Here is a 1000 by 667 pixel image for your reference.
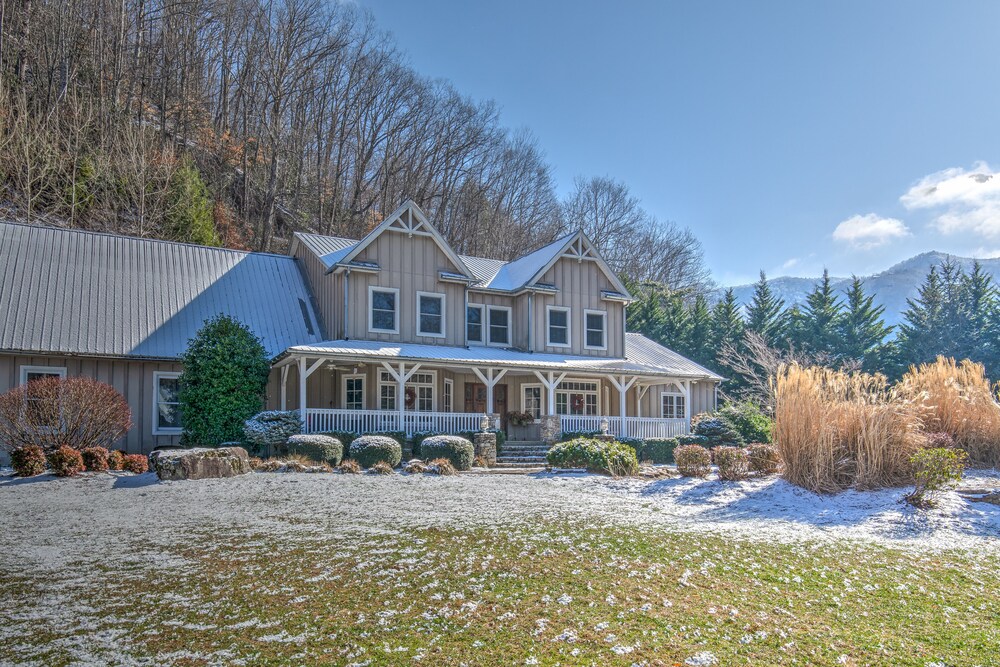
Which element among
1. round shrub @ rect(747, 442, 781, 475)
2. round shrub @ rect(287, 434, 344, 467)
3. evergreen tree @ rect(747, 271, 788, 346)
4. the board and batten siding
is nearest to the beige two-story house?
the board and batten siding

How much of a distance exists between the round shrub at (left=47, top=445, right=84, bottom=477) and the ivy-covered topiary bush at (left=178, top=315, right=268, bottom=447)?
400 cm

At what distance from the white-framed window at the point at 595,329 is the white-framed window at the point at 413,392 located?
6035mm

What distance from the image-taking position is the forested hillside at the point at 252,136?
2667 centimetres

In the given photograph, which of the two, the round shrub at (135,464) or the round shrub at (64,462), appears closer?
the round shrub at (64,462)

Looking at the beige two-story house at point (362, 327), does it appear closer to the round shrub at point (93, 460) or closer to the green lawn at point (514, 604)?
the round shrub at point (93, 460)

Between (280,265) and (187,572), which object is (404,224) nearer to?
(280,265)

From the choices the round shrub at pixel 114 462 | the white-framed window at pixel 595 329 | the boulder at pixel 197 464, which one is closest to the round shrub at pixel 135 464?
the round shrub at pixel 114 462

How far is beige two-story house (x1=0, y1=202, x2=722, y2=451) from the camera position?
1791 cm

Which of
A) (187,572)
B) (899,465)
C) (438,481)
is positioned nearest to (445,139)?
(438,481)

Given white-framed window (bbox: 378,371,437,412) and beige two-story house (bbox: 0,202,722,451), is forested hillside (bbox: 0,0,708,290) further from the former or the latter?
white-framed window (bbox: 378,371,437,412)

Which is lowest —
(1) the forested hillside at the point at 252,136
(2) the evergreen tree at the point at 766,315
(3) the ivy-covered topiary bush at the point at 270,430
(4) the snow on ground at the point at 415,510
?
(4) the snow on ground at the point at 415,510

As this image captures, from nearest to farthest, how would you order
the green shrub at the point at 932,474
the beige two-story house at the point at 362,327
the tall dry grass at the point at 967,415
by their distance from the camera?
1. the green shrub at the point at 932,474
2. the tall dry grass at the point at 967,415
3. the beige two-story house at the point at 362,327

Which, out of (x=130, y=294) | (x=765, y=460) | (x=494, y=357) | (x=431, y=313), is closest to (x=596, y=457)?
(x=765, y=460)

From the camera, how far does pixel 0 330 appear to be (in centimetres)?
1667
